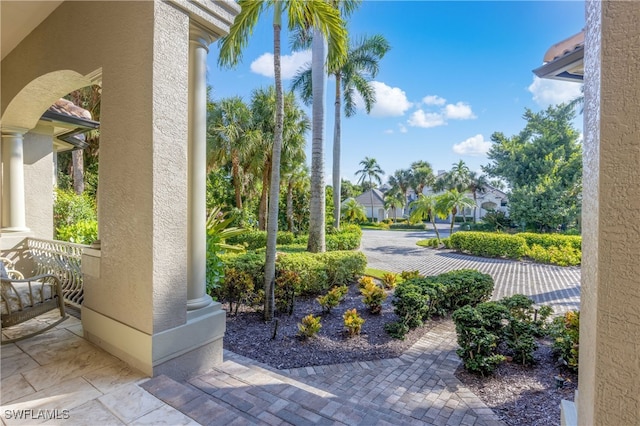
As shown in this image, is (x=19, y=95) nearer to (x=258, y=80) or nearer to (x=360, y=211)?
(x=258, y=80)

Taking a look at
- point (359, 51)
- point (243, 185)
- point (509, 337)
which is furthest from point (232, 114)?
point (509, 337)

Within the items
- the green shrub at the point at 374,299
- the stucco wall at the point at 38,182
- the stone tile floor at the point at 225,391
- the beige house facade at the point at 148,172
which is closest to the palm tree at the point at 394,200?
the green shrub at the point at 374,299

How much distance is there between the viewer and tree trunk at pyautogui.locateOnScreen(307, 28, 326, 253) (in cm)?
1070

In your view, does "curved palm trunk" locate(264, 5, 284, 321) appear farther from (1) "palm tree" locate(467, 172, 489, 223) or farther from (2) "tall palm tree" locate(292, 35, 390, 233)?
(1) "palm tree" locate(467, 172, 489, 223)

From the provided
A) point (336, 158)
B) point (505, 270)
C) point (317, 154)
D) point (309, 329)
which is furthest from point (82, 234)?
point (505, 270)

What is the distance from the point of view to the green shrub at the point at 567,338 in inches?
157

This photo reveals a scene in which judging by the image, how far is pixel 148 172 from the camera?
106 inches

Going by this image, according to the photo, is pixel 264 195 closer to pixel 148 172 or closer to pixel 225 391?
pixel 148 172

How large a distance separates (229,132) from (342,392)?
51.1 feet

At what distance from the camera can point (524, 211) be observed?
20.4m

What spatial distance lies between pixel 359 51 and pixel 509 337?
15717 millimetres

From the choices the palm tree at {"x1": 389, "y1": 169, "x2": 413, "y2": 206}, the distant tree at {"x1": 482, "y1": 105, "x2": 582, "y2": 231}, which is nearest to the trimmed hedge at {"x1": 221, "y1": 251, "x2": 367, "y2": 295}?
the distant tree at {"x1": 482, "y1": 105, "x2": 582, "y2": 231}

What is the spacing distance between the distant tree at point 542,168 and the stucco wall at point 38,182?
77.8ft

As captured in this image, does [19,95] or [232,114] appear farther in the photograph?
[232,114]
